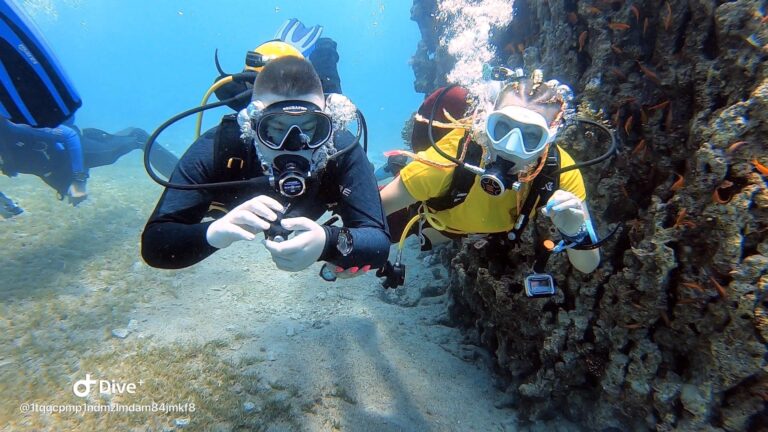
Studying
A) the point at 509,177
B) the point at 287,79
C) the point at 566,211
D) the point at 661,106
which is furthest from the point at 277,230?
the point at 661,106

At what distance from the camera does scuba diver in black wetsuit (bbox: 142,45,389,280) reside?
207 centimetres

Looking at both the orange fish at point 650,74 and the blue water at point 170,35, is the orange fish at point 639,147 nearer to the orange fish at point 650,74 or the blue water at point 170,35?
the orange fish at point 650,74

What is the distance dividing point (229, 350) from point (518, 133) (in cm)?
399

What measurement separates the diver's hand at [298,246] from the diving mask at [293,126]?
640mm

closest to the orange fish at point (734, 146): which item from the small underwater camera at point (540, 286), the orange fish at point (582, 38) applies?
the small underwater camera at point (540, 286)

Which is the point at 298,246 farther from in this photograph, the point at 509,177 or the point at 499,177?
the point at 509,177

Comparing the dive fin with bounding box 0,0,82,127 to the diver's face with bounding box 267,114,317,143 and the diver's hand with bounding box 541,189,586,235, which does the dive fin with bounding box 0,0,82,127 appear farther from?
the diver's hand with bounding box 541,189,586,235

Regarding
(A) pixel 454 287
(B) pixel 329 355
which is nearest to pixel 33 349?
(B) pixel 329 355

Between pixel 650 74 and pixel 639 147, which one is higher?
pixel 650 74

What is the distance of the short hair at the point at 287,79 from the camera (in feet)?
8.42

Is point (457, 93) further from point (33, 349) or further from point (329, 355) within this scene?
point (33, 349)

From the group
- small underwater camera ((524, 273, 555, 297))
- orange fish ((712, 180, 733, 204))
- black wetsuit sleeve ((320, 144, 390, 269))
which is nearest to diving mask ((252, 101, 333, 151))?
black wetsuit sleeve ((320, 144, 390, 269))

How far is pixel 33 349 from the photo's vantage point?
4703 millimetres

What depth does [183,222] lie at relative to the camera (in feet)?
7.96
